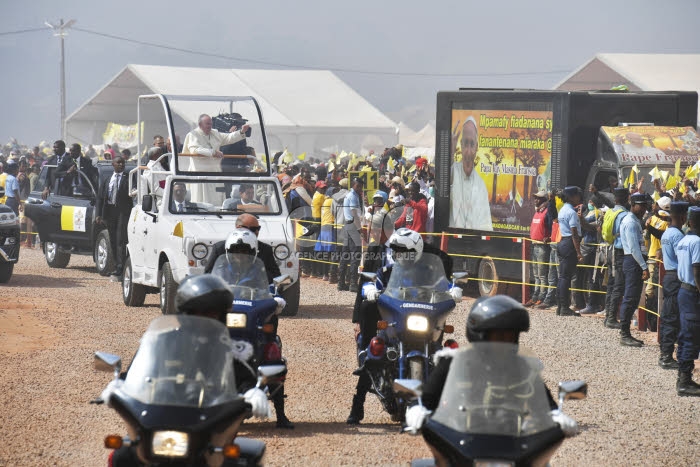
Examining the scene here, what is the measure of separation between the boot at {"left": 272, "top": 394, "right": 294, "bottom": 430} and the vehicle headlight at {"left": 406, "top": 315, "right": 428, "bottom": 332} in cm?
117

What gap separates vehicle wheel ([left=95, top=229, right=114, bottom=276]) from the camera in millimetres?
22891

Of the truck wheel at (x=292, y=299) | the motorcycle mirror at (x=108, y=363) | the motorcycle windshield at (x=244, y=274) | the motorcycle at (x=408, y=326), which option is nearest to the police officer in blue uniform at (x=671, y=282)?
the motorcycle at (x=408, y=326)

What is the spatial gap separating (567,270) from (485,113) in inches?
139

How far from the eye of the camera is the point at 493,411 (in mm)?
5660

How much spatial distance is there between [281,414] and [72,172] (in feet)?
50.5

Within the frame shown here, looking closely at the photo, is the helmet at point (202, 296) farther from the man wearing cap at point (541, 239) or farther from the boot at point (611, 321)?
the man wearing cap at point (541, 239)

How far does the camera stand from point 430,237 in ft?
73.4

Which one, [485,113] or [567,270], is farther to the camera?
[485,113]

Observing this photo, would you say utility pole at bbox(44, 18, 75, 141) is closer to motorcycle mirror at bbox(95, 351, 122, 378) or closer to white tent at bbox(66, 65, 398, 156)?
white tent at bbox(66, 65, 398, 156)

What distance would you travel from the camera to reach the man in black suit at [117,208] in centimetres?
2130

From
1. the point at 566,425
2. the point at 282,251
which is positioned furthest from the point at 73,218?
the point at 566,425

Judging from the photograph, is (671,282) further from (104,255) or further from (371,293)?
(104,255)

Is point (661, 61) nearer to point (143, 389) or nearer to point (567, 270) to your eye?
point (567, 270)

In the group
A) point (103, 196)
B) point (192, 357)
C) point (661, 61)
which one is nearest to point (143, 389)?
point (192, 357)
